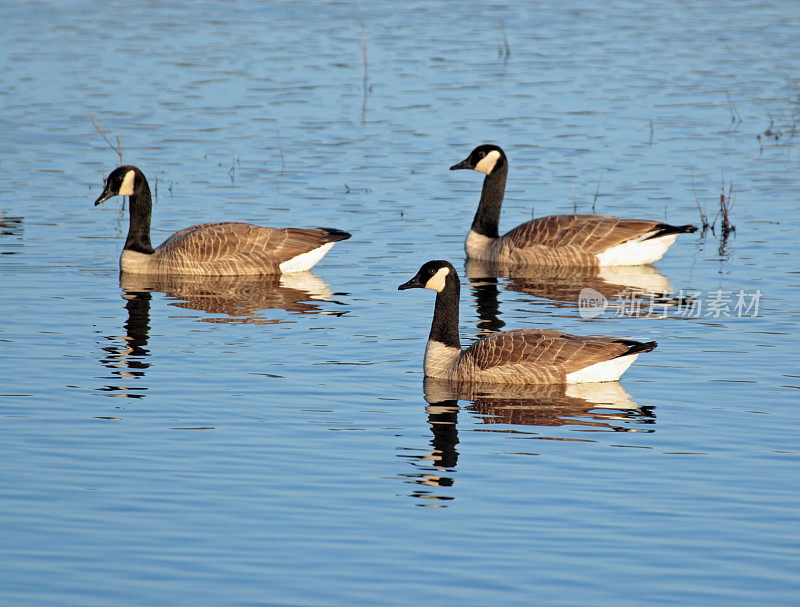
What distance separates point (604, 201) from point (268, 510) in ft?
42.9

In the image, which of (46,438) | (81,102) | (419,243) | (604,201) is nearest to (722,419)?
(46,438)

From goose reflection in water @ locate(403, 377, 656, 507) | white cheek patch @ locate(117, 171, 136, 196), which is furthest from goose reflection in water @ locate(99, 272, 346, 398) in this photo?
goose reflection in water @ locate(403, 377, 656, 507)

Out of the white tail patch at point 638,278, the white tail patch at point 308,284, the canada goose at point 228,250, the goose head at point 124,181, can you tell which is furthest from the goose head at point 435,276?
the goose head at point 124,181

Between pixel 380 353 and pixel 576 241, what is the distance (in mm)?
5617

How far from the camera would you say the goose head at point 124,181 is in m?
17.9

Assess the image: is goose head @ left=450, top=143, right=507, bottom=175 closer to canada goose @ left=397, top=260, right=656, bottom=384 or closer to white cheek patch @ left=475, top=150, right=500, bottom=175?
white cheek patch @ left=475, top=150, right=500, bottom=175

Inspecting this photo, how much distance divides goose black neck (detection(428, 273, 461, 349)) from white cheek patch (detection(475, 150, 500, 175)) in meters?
7.22

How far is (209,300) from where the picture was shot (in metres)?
16.0

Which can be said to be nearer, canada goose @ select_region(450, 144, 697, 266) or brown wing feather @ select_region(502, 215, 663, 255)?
canada goose @ select_region(450, 144, 697, 266)

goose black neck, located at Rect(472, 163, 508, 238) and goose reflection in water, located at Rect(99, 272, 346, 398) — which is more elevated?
goose black neck, located at Rect(472, 163, 508, 238)

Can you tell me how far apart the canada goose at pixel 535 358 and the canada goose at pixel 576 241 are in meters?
5.71

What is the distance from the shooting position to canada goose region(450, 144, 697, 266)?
17.5 m

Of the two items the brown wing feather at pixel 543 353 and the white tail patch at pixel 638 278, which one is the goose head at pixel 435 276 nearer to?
the brown wing feather at pixel 543 353

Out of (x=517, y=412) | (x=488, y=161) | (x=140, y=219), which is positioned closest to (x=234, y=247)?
(x=140, y=219)
